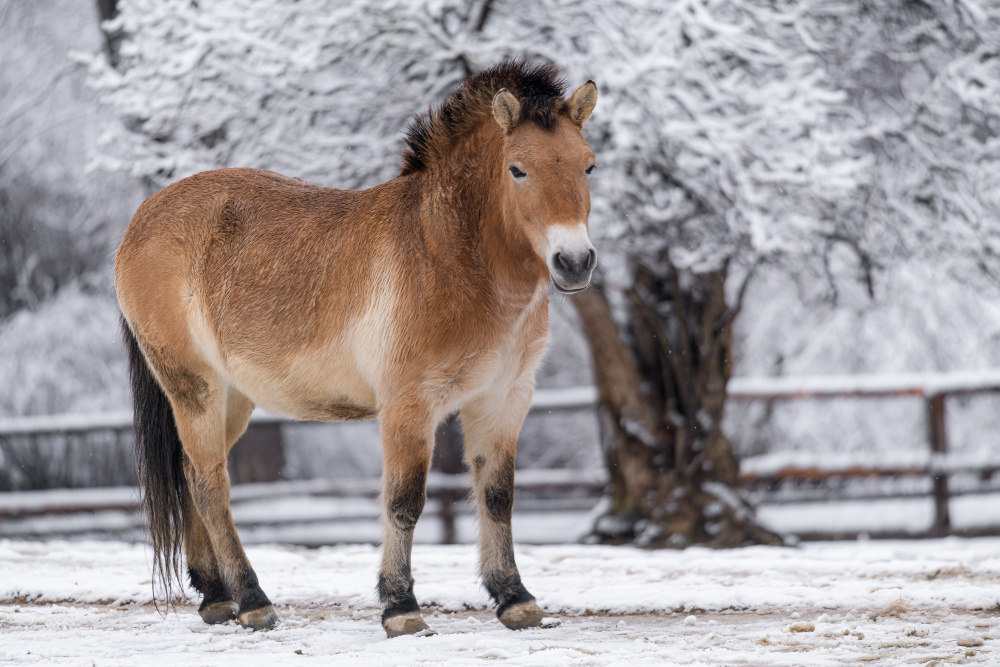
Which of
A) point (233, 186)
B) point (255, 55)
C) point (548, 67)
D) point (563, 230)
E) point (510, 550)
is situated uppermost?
point (255, 55)

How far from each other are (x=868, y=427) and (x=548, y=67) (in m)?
9.70

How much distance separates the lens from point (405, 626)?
3.96 metres

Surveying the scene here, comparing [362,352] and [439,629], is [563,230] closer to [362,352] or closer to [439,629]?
[362,352]

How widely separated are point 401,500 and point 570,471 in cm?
508

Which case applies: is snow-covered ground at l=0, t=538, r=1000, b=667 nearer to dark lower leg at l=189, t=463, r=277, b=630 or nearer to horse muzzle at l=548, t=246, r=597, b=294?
dark lower leg at l=189, t=463, r=277, b=630

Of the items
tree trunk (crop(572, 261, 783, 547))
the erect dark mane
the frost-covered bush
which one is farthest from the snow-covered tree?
the frost-covered bush

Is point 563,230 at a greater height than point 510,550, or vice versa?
point 563,230

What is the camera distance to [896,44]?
7.45 meters

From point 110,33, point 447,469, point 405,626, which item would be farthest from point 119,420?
point 405,626

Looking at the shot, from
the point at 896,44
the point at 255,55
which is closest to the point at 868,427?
the point at 896,44

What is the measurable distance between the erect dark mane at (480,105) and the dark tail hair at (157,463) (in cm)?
172

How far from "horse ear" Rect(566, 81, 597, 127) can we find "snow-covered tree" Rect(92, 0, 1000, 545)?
7.95 ft

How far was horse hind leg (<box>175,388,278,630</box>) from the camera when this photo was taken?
14.5 feet

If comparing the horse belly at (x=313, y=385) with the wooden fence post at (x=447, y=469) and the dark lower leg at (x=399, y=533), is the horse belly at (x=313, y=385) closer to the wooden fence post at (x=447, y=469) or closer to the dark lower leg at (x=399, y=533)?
the dark lower leg at (x=399, y=533)
